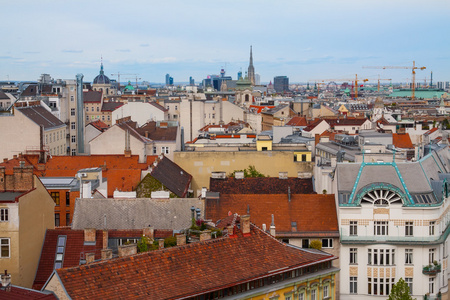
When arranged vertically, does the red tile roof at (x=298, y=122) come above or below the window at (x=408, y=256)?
above

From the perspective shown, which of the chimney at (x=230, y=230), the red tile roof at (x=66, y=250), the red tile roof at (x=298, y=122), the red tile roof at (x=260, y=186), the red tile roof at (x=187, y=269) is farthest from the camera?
the red tile roof at (x=298, y=122)

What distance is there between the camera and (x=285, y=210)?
55812 millimetres

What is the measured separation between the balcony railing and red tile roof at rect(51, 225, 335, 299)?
42.2 ft

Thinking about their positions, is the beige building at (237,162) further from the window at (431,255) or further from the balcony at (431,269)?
the balcony at (431,269)

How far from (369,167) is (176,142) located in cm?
4620

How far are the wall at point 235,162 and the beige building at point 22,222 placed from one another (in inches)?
1607

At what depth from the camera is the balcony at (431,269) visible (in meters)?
51.7

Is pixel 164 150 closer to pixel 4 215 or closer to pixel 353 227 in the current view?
pixel 353 227

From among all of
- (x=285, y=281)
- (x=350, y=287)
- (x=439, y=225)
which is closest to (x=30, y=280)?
(x=285, y=281)

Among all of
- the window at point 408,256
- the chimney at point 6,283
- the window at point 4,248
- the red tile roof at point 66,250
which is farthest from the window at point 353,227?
the chimney at point 6,283

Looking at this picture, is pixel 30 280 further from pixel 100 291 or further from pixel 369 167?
pixel 369 167

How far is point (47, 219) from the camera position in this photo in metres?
45.9

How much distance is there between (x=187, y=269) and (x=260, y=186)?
35.1 meters

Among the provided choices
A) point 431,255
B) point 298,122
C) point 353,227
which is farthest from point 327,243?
point 298,122
